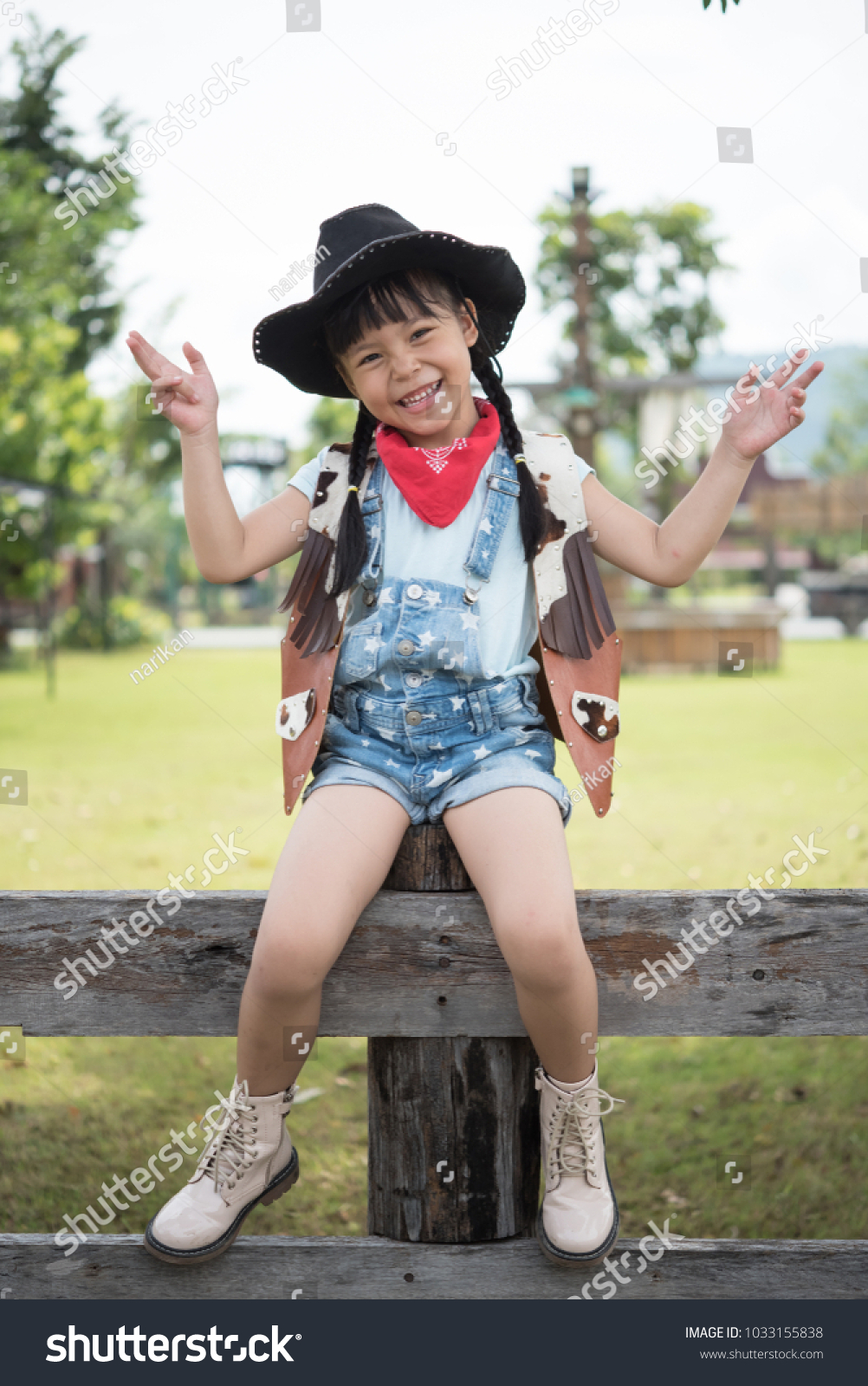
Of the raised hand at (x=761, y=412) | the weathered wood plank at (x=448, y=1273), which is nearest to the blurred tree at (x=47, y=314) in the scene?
the raised hand at (x=761, y=412)

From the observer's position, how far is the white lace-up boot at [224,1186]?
181 centimetres

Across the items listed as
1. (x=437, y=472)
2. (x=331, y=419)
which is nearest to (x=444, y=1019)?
(x=437, y=472)

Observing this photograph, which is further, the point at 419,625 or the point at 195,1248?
the point at 419,625

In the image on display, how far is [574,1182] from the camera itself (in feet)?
5.95

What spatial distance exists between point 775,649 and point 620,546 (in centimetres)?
1279

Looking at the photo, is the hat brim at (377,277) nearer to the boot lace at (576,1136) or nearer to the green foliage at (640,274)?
the boot lace at (576,1136)

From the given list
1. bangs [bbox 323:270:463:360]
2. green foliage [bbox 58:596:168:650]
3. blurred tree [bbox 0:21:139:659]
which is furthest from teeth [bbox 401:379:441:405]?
green foliage [bbox 58:596:168:650]

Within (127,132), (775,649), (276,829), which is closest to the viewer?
(276,829)

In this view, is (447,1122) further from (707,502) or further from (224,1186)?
(707,502)

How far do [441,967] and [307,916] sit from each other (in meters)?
0.25

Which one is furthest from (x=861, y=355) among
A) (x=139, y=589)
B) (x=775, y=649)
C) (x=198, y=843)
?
(x=198, y=843)

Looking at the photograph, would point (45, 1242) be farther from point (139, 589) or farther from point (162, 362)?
point (139, 589)

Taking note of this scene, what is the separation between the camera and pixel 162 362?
194 centimetres

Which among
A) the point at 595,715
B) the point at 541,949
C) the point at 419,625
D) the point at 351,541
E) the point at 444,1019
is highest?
the point at 351,541
